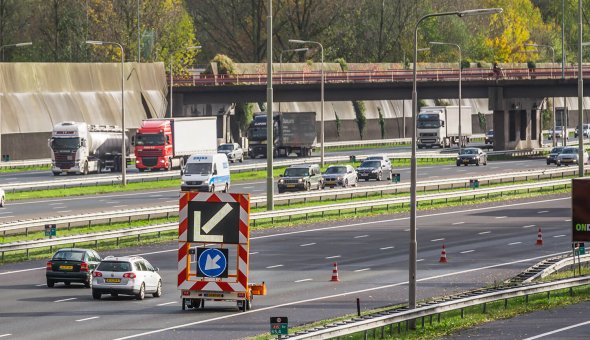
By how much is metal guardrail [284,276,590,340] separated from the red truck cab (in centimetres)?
5882

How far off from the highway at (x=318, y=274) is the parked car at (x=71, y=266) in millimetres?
458

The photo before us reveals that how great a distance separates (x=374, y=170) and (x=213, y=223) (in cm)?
5747

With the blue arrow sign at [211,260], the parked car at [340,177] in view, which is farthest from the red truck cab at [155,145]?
the blue arrow sign at [211,260]

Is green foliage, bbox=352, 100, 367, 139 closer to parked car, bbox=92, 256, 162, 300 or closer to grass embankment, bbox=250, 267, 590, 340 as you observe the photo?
grass embankment, bbox=250, 267, 590, 340

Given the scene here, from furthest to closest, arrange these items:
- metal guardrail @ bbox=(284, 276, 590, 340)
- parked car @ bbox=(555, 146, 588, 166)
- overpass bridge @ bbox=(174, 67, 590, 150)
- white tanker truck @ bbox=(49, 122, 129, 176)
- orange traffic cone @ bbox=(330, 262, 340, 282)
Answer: overpass bridge @ bbox=(174, 67, 590, 150) → parked car @ bbox=(555, 146, 588, 166) → white tanker truck @ bbox=(49, 122, 129, 176) → orange traffic cone @ bbox=(330, 262, 340, 282) → metal guardrail @ bbox=(284, 276, 590, 340)

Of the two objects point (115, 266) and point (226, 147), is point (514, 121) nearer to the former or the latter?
point (226, 147)

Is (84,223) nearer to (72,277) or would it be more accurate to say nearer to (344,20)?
(72,277)

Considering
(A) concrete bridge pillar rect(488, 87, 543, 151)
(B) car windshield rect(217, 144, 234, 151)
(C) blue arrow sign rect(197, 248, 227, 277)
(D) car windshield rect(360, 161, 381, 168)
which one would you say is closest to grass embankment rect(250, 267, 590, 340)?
(C) blue arrow sign rect(197, 248, 227, 277)

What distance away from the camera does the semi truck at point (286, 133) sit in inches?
4833

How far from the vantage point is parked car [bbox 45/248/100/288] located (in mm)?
47594

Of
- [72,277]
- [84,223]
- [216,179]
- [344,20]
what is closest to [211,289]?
[72,277]

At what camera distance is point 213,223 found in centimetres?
3934

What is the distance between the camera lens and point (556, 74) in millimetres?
129250

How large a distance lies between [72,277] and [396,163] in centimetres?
7087
